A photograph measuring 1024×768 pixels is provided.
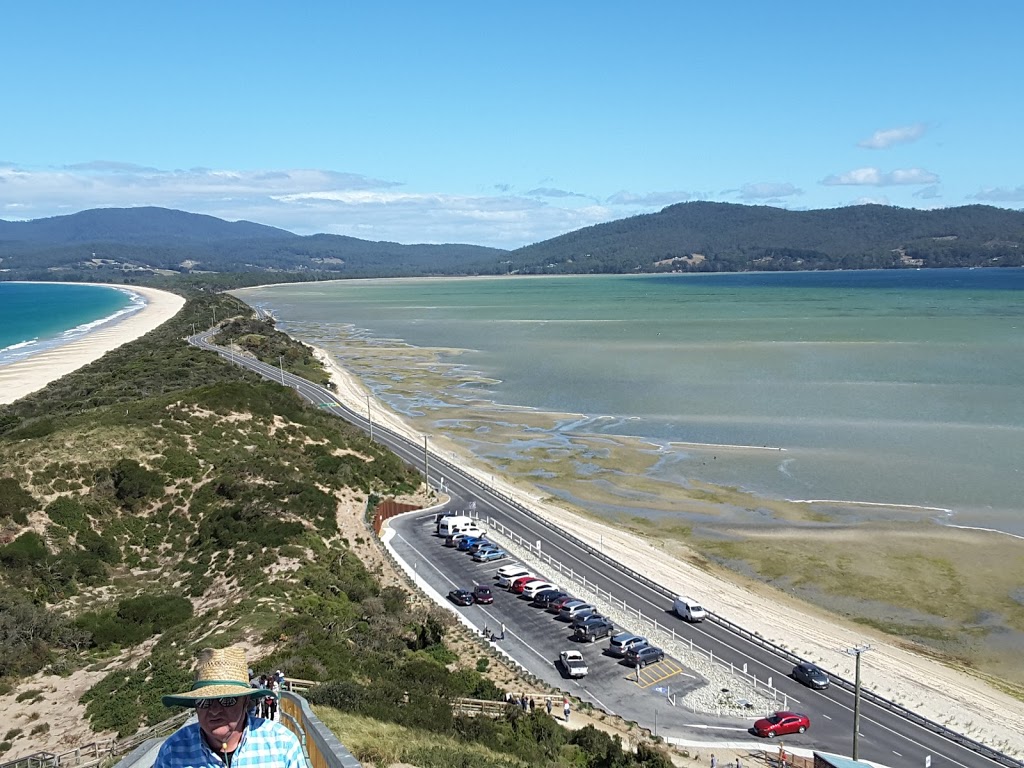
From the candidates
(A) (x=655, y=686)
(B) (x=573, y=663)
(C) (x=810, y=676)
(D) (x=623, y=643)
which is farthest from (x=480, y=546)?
(C) (x=810, y=676)

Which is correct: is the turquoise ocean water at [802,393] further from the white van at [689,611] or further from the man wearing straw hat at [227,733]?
the man wearing straw hat at [227,733]

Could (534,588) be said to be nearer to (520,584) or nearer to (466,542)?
(520,584)

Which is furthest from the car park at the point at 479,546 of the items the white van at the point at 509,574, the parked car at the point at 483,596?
the parked car at the point at 483,596

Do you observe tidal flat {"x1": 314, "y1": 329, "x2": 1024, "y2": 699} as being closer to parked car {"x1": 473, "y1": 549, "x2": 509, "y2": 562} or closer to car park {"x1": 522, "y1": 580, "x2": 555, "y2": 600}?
car park {"x1": 522, "y1": 580, "x2": 555, "y2": 600}

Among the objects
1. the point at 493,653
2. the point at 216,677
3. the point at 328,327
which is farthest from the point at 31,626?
the point at 328,327

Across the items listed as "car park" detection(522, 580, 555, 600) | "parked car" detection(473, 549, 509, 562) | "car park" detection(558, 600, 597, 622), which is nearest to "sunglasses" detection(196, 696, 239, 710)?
"car park" detection(558, 600, 597, 622)

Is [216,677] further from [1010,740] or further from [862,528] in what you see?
[862,528]
